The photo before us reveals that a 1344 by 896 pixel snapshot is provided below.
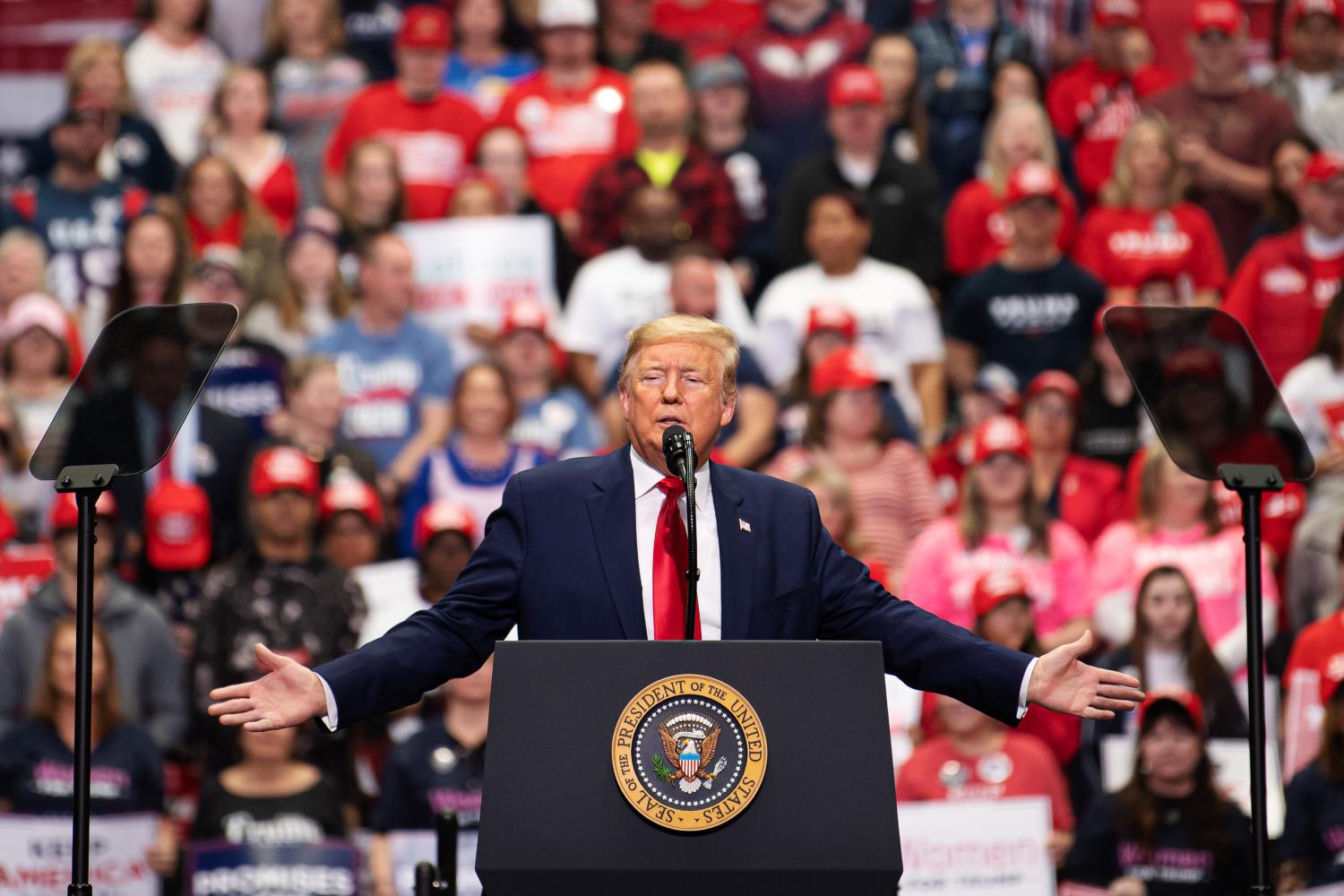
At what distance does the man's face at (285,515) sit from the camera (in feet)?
27.1

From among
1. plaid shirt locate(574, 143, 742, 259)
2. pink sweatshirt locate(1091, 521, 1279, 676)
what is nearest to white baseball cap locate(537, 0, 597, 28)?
plaid shirt locate(574, 143, 742, 259)

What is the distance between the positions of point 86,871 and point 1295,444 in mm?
2677

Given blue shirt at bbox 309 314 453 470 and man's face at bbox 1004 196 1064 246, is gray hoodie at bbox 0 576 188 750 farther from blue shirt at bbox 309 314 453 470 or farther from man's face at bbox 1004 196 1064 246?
man's face at bbox 1004 196 1064 246

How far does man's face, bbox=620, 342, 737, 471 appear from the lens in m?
3.90

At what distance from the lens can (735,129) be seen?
10406 mm

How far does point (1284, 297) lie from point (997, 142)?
1580mm

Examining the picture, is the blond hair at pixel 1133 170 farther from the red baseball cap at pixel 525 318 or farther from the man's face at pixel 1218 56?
the red baseball cap at pixel 525 318

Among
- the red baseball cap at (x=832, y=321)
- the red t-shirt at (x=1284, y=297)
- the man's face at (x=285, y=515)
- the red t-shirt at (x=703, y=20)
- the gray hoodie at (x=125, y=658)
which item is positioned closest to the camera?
the gray hoodie at (x=125, y=658)

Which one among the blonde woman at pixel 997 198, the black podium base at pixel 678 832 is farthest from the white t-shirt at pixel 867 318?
the black podium base at pixel 678 832

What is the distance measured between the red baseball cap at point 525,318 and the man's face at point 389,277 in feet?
1.72

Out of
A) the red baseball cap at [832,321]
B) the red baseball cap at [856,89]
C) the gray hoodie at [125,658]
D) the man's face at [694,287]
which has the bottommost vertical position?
the gray hoodie at [125,658]

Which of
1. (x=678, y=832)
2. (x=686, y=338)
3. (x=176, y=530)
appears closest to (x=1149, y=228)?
(x=176, y=530)

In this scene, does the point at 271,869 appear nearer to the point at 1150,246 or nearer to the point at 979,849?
the point at 979,849

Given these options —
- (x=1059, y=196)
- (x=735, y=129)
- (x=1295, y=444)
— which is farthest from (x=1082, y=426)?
(x=1295, y=444)
